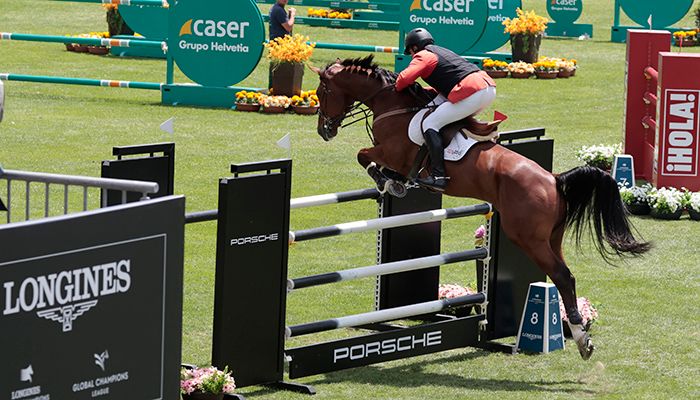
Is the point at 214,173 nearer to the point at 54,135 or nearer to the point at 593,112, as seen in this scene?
the point at 54,135

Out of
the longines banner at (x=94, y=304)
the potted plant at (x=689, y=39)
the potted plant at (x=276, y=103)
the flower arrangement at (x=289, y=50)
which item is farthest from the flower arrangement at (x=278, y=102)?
the longines banner at (x=94, y=304)

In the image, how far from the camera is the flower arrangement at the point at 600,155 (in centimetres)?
1673

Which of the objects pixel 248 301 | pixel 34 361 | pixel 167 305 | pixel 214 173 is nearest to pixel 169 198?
pixel 167 305

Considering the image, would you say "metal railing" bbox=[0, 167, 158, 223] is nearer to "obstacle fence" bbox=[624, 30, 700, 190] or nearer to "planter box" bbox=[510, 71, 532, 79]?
"obstacle fence" bbox=[624, 30, 700, 190]

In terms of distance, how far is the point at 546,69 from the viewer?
23984 mm

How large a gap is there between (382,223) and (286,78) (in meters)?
10.4

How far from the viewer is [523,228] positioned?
9.41 meters

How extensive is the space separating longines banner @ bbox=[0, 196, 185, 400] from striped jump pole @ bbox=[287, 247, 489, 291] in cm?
250

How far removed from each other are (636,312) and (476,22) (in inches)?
489

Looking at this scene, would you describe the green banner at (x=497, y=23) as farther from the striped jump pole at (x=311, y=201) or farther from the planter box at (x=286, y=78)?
the striped jump pole at (x=311, y=201)

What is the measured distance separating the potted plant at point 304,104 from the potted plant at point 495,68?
5377 mm

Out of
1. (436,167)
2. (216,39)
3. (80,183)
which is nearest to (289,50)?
(216,39)

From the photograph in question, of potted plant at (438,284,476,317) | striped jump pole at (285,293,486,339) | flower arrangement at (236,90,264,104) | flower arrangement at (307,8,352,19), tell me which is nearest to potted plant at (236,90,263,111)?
flower arrangement at (236,90,264,104)

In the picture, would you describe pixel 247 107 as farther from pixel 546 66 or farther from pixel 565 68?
pixel 565 68
